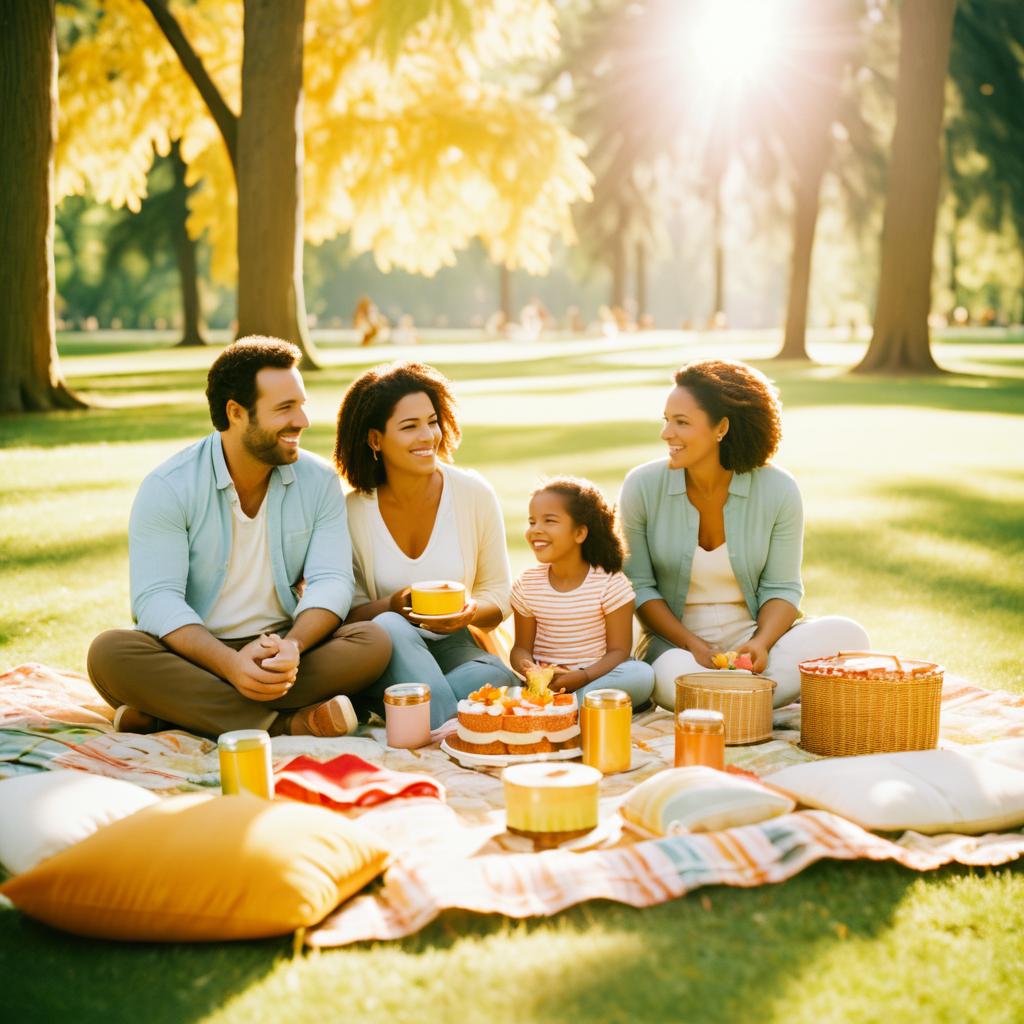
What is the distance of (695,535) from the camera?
4.88 metres

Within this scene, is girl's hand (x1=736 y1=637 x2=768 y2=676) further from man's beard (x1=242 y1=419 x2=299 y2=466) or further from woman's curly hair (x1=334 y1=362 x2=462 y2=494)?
man's beard (x1=242 y1=419 x2=299 y2=466)

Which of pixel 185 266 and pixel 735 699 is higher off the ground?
pixel 185 266

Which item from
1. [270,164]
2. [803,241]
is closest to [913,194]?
[803,241]

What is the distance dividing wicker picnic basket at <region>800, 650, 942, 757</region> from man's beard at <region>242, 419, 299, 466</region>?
1.98m

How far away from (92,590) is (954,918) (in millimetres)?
4872

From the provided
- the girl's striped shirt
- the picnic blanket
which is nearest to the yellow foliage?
the girl's striped shirt

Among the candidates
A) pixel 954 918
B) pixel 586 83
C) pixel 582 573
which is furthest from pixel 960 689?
pixel 586 83

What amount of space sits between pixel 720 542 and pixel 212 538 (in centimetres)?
195

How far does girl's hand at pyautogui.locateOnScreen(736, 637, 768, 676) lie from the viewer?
181 inches

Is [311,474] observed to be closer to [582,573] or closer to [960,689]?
[582,573]

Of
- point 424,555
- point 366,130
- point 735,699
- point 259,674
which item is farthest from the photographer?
point 366,130

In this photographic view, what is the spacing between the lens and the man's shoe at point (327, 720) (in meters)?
4.35

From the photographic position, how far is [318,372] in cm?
1983

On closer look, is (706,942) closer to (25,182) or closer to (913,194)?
(25,182)
